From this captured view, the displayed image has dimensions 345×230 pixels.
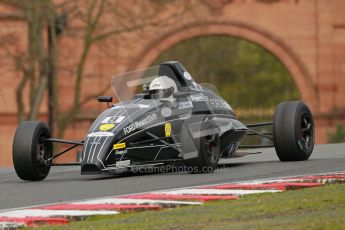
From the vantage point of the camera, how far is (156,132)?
1537 centimetres

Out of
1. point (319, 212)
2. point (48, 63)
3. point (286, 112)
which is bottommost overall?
point (319, 212)

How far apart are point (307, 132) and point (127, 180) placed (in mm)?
3691

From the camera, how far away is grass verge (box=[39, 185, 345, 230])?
384 inches

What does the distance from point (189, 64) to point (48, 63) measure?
1082 inches

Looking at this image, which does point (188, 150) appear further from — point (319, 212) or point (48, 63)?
point (48, 63)

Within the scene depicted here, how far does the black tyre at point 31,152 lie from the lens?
15211 mm

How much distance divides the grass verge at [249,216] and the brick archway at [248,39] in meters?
31.2

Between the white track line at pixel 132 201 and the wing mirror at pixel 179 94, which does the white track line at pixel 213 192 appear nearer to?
the white track line at pixel 132 201

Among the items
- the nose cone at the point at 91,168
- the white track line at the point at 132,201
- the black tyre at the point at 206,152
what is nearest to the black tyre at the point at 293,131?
the black tyre at the point at 206,152

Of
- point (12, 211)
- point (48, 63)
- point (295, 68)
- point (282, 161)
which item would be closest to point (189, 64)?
point (295, 68)

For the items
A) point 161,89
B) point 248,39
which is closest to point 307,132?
point 161,89

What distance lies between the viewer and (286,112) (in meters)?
16.8

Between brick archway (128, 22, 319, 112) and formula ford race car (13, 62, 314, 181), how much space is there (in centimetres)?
2619

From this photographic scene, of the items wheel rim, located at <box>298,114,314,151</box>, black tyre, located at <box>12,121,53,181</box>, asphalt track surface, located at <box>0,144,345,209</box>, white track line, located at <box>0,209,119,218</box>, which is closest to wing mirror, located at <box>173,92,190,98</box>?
asphalt track surface, located at <box>0,144,345,209</box>
